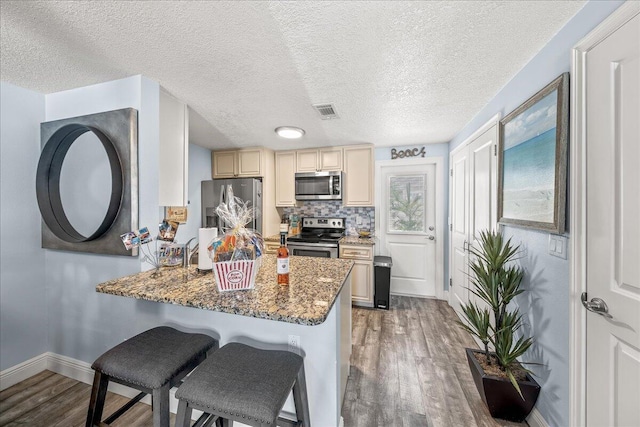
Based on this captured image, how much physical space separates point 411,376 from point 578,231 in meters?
1.53

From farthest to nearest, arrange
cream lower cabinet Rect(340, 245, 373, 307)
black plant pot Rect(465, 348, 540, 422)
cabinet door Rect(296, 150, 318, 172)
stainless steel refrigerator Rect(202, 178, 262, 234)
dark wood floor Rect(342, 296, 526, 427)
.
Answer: cabinet door Rect(296, 150, 318, 172) < stainless steel refrigerator Rect(202, 178, 262, 234) < cream lower cabinet Rect(340, 245, 373, 307) < dark wood floor Rect(342, 296, 526, 427) < black plant pot Rect(465, 348, 540, 422)

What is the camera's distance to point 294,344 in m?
1.27

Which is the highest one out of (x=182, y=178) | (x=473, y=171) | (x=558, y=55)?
(x=558, y=55)

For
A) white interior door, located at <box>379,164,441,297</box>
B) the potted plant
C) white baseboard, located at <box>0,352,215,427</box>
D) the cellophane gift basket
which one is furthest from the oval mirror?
white interior door, located at <box>379,164,441,297</box>

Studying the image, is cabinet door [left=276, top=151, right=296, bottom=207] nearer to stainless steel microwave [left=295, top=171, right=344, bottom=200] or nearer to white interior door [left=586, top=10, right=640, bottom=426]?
stainless steel microwave [left=295, top=171, right=344, bottom=200]

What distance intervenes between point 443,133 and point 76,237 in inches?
150

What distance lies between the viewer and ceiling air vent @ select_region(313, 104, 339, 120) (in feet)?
7.07

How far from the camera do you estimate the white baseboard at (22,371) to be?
5.66 feet

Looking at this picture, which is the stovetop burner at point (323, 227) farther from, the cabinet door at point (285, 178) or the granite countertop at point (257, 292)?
the granite countertop at point (257, 292)

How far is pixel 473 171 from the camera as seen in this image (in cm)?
245

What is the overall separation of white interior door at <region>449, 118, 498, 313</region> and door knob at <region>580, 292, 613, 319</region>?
982 millimetres

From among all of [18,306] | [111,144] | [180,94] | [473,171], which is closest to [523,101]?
[473,171]

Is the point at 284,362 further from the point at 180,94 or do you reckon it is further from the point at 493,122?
the point at 493,122

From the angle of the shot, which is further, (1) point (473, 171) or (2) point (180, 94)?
(1) point (473, 171)
